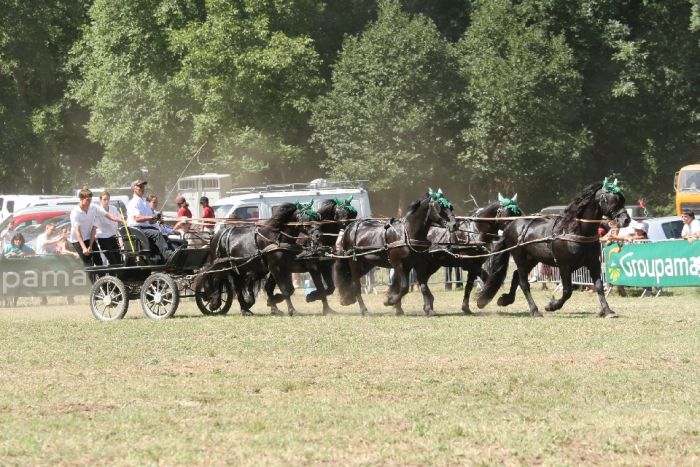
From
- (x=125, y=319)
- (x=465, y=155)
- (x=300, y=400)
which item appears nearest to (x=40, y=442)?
(x=300, y=400)

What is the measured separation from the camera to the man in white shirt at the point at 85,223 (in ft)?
69.1

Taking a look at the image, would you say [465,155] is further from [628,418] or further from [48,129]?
[628,418]

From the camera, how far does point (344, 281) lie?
22.9 metres

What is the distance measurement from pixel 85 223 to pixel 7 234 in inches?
466

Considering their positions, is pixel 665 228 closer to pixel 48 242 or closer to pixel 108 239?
pixel 48 242

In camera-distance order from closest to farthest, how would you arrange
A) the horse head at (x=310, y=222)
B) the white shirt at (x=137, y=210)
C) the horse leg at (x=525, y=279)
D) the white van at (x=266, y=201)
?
the horse leg at (x=525, y=279) → the white shirt at (x=137, y=210) → the horse head at (x=310, y=222) → the white van at (x=266, y=201)

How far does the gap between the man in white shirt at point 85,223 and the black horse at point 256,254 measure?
6.22 feet

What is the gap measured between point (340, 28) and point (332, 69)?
2737 millimetres

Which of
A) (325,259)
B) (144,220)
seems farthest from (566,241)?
(144,220)

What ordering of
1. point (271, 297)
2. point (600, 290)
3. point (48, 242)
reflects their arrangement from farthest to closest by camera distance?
1. point (48, 242)
2. point (271, 297)
3. point (600, 290)

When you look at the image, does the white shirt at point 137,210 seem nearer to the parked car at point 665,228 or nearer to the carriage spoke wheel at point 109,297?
the carriage spoke wheel at point 109,297

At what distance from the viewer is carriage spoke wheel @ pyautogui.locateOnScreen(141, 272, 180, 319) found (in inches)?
824

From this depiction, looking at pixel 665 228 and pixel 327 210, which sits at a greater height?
pixel 327 210

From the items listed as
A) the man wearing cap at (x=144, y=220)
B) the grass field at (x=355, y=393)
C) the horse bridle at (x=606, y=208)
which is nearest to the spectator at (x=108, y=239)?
the man wearing cap at (x=144, y=220)
